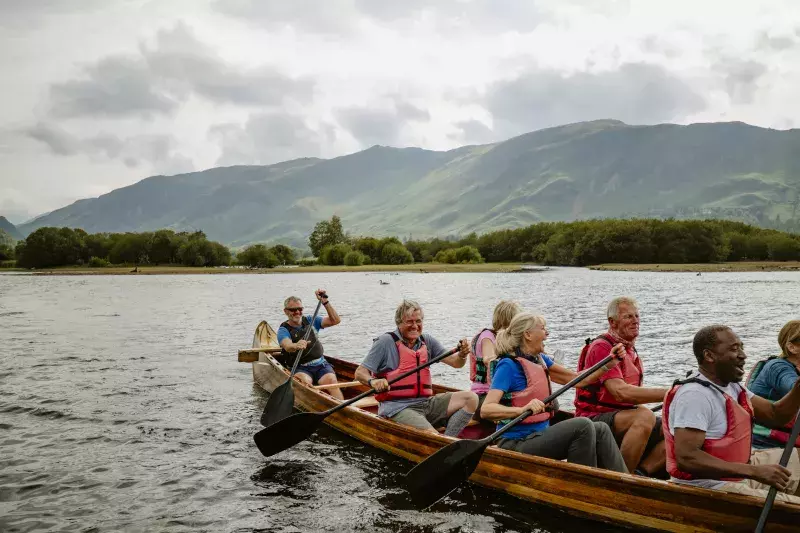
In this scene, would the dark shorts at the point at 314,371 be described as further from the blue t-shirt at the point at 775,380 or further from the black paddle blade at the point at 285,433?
the blue t-shirt at the point at 775,380

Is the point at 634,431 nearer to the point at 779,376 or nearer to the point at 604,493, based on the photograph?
the point at 604,493

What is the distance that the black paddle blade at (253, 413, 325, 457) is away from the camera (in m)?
9.69

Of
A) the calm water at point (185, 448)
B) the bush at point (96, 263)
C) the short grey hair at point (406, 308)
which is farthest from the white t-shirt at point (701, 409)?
the bush at point (96, 263)

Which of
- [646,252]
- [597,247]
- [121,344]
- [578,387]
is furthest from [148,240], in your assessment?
[578,387]

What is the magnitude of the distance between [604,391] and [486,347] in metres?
1.57

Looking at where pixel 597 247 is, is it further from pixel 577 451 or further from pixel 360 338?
pixel 577 451

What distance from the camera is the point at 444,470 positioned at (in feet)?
24.1

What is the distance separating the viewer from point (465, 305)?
41.5 metres

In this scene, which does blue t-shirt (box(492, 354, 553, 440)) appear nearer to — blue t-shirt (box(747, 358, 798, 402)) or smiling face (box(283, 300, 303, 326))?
blue t-shirt (box(747, 358, 798, 402))

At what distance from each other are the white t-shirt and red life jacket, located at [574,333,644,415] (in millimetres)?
2011

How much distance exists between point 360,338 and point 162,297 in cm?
3117

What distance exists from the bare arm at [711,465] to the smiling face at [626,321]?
2007 mm

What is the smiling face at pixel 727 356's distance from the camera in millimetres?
4914

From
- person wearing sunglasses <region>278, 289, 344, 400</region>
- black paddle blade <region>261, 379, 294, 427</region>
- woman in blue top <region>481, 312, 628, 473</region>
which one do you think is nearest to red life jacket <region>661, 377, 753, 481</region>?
woman in blue top <region>481, 312, 628, 473</region>
